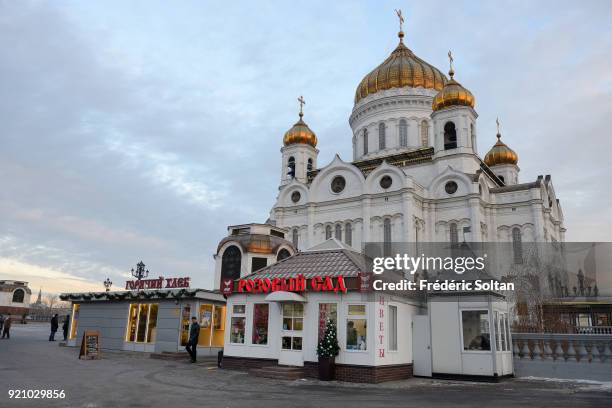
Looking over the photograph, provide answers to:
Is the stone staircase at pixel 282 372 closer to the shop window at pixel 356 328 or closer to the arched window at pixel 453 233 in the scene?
the shop window at pixel 356 328

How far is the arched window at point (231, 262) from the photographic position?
32134 millimetres

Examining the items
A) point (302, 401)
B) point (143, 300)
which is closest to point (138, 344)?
point (143, 300)

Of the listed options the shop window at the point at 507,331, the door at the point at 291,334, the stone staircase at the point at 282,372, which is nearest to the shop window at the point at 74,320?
the door at the point at 291,334

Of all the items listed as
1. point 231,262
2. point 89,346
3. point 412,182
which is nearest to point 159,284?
→ point 89,346

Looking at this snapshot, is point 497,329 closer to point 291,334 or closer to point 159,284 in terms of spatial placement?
point 291,334

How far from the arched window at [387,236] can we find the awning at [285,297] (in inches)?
949

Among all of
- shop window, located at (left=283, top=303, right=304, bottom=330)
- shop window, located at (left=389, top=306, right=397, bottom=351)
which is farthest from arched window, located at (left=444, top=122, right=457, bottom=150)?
shop window, located at (left=283, top=303, right=304, bottom=330)

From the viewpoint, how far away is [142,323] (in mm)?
23766

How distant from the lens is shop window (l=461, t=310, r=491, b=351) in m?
15.9

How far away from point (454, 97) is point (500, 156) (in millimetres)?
11489

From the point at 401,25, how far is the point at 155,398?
53452 mm

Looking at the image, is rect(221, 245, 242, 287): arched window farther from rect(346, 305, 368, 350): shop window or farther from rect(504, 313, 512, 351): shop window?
rect(504, 313, 512, 351): shop window

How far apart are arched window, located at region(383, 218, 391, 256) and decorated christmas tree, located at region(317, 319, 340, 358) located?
24.7 m

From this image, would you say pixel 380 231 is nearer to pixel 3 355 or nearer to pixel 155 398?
pixel 3 355
